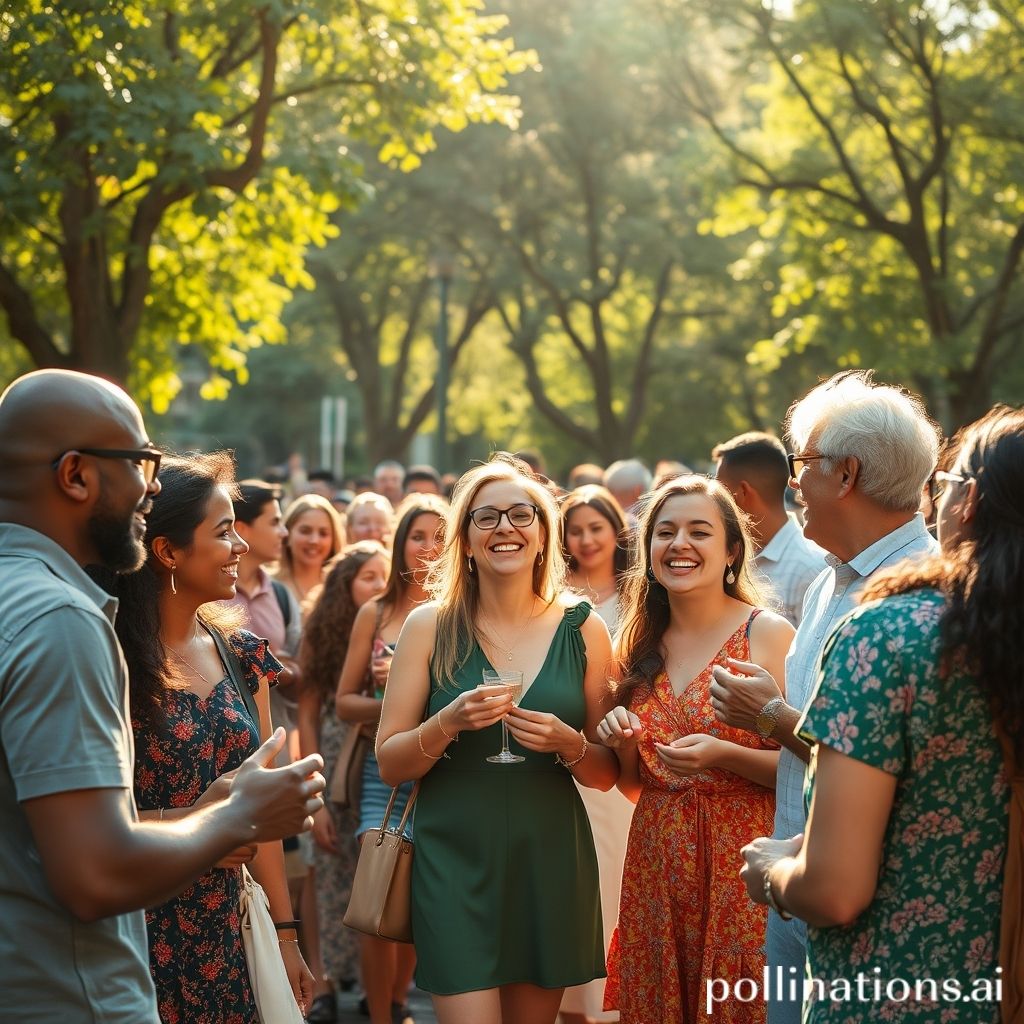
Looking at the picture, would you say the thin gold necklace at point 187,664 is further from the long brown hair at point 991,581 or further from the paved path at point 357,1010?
the paved path at point 357,1010

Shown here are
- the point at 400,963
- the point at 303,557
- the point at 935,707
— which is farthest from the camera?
the point at 303,557

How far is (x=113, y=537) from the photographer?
8.82 feet

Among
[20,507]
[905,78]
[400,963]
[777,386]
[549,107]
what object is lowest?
[400,963]

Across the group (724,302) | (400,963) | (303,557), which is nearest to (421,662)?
(400,963)

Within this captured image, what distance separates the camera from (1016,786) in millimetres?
2838

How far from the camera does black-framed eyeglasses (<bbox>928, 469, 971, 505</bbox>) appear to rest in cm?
299

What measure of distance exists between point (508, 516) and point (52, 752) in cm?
289

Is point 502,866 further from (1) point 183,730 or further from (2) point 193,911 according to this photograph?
(1) point 183,730

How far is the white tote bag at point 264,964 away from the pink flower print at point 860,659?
6.88 ft

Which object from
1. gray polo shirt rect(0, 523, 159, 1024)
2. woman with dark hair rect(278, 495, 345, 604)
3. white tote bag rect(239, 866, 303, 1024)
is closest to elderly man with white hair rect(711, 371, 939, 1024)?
white tote bag rect(239, 866, 303, 1024)

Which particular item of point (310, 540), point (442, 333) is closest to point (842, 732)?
point (310, 540)

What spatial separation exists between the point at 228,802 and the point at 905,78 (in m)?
20.5

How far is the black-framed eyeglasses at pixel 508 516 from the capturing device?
5.19 m

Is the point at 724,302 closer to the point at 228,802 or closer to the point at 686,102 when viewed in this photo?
the point at 686,102
